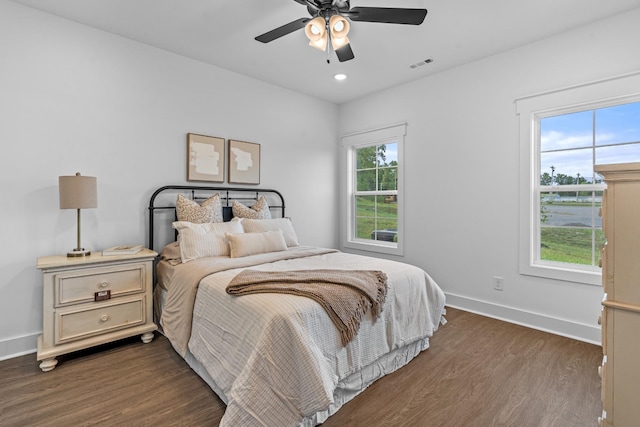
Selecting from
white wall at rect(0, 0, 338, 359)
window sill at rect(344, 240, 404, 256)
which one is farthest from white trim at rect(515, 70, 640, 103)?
white wall at rect(0, 0, 338, 359)

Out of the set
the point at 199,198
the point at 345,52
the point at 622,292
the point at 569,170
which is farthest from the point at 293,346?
the point at 569,170

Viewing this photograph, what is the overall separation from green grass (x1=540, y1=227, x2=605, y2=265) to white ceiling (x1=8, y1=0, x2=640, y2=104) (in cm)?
183

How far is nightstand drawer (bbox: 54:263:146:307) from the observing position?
7.65 ft

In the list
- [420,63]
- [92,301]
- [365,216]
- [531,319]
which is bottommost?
[531,319]

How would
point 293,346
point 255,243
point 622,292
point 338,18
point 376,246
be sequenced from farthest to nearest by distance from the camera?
1. point 376,246
2. point 255,243
3. point 338,18
4. point 293,346
5. point 622,292

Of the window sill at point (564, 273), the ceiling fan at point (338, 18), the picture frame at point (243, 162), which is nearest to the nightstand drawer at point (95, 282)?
the picture frame at point (243, 162)

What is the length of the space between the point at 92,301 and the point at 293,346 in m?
1.86

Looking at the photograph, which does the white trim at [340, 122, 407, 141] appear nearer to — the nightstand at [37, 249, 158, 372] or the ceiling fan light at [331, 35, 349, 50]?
the ceiling fan light at [331, 35, 349, 50]

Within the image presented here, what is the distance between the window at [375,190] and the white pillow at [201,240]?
7.43 ft

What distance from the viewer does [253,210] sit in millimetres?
3680

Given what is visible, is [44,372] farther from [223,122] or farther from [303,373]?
[223,122]

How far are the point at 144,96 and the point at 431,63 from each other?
3.06m

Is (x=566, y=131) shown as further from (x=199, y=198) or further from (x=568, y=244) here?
(x=199, y=198)

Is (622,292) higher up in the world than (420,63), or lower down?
lower down
